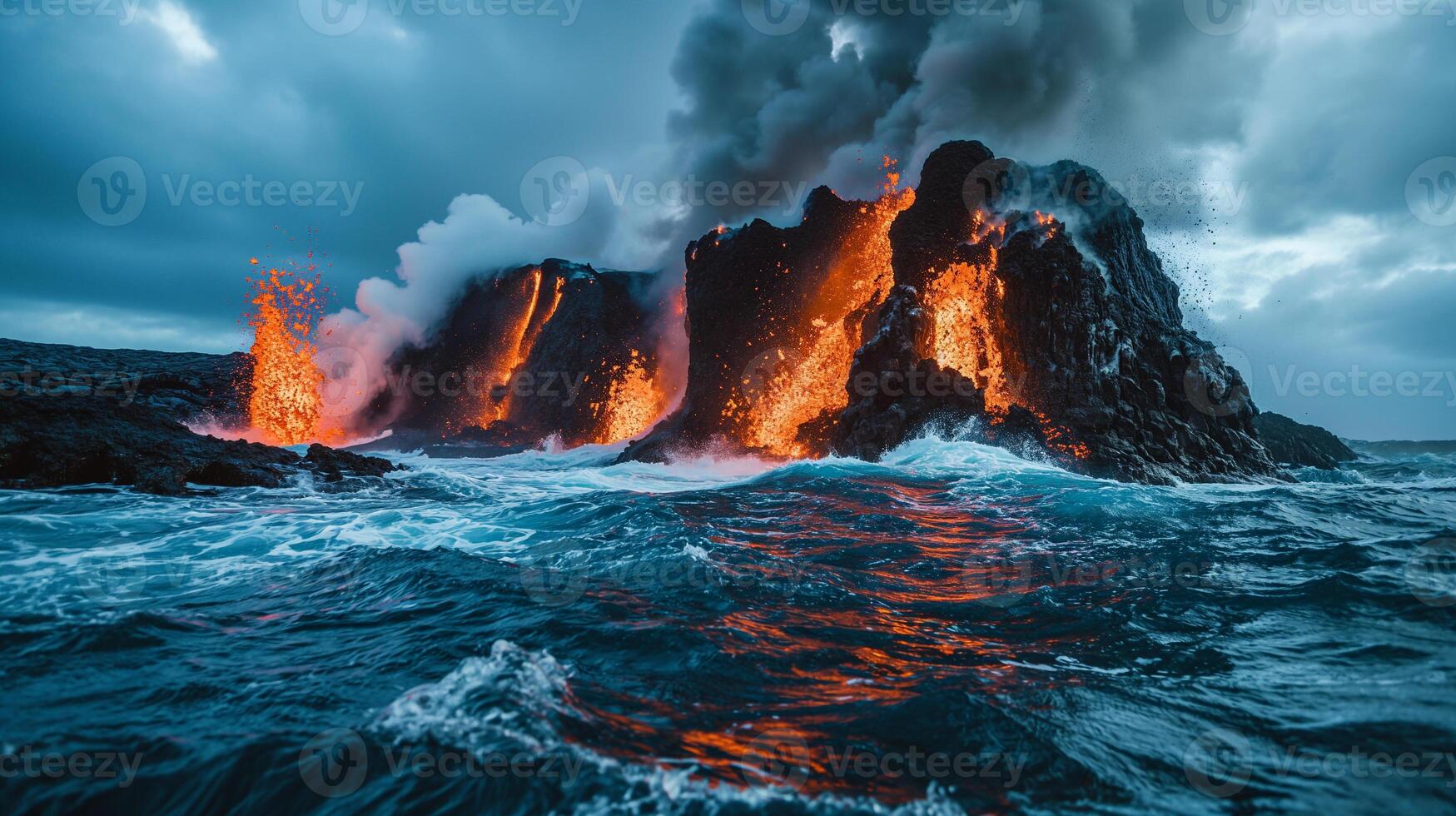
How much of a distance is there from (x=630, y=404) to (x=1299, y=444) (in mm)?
52823

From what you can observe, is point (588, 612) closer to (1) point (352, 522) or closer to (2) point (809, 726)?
(2) point (809, 726)

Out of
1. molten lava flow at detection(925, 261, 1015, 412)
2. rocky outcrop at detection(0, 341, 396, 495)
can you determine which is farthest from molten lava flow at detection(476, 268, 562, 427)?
rocky outcrop at detection(0, 341, 396, 495)

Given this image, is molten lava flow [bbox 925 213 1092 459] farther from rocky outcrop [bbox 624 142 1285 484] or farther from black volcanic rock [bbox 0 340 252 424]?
black volcanic rock [bbox 0 340 252 424]

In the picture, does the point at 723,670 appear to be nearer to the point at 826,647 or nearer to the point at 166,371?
the point at 826,647

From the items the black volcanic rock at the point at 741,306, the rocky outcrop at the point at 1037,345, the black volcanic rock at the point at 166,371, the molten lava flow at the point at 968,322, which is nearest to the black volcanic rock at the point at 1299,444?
the rocky outcrop at the point at 1037,345

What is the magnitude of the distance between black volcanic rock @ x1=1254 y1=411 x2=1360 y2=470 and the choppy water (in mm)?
45704

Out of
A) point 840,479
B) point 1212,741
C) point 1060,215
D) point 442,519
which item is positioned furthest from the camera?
point 1060,215

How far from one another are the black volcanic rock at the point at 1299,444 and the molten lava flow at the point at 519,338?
60.1 metres

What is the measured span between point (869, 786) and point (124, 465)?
15366mm

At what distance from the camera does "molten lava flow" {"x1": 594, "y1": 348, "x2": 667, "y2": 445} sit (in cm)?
4947

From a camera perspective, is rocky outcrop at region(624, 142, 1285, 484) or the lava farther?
the lava

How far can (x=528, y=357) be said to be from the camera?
2240 inches

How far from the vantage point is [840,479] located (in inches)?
612

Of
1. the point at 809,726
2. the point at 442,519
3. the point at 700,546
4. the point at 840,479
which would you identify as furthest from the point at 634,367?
the point at 809,726
